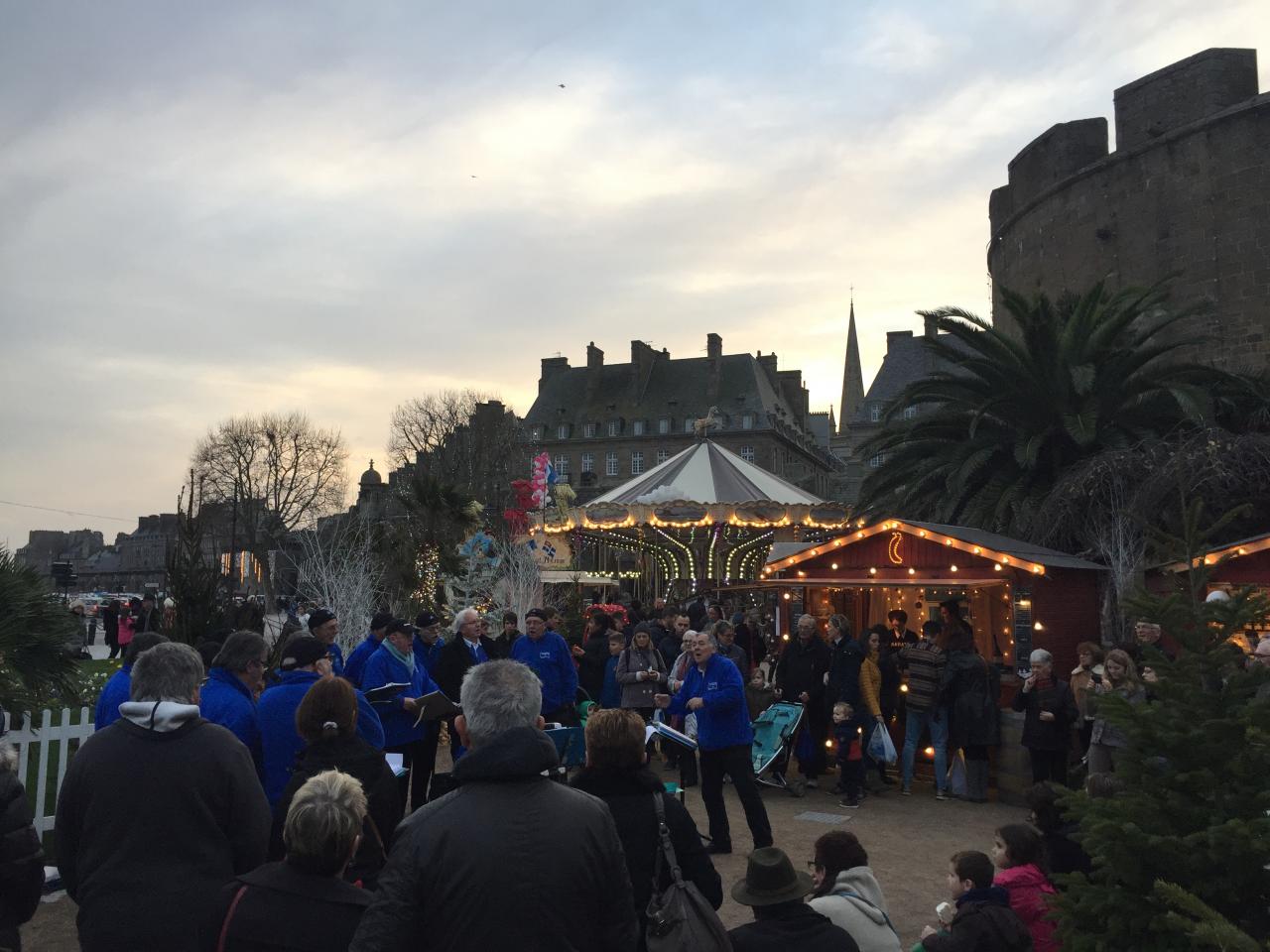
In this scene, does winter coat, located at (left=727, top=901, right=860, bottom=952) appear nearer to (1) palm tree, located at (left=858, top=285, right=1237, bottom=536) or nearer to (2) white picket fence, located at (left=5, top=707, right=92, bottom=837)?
(2) white picket fence, located at (left=5, top=707, right=92, bottom=837)

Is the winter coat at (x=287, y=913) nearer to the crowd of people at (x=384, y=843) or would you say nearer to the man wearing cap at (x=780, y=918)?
the crowd of people at (x=384, y=843)

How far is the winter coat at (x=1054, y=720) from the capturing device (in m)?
8.75

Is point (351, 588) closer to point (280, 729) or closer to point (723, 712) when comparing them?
point (723, 712)

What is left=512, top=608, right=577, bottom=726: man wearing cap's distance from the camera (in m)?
9.42

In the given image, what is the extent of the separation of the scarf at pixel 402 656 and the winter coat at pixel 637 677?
3046 millimetres

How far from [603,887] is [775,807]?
24.0ft

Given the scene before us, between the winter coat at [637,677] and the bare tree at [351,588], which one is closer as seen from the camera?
the winter coat at [637,677]

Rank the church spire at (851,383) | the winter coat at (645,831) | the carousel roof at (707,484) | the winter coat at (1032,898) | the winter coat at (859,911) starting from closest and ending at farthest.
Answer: the winter coat at (645,831)
the winter coat at (859,911)
the winter coat at (1032,898)
the carousel roof at (707,484)
the church spire at (851,383)

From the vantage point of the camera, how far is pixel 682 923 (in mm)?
3271

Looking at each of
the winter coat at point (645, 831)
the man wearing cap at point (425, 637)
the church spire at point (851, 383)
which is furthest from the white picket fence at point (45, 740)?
the church spire at point (851, 383)

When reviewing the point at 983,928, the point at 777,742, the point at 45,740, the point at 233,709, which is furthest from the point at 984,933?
the point at 45,740

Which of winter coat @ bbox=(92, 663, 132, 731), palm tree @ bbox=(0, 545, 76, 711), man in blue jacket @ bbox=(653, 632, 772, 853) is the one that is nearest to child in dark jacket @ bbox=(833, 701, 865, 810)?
man in blue jacket @ bbox=(653, 632, 772, 853)

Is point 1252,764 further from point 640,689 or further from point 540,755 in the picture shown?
point 640,689

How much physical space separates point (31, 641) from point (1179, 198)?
24304 mm
